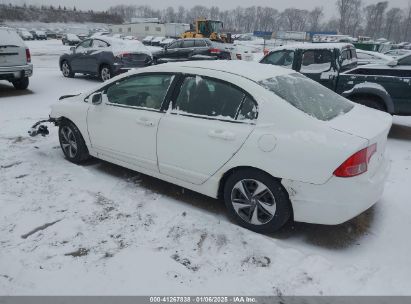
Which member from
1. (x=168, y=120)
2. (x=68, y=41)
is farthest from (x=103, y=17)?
(x=168, y=120)


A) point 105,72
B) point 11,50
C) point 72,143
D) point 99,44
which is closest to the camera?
point 72,143

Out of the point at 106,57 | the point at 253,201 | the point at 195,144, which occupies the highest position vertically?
the point at 195,144

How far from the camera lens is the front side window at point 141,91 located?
409cm

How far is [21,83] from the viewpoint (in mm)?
10789

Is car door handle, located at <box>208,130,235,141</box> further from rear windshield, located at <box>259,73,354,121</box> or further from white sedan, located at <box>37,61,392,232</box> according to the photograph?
rear windshield, located at <box>259,73,354,121</box>

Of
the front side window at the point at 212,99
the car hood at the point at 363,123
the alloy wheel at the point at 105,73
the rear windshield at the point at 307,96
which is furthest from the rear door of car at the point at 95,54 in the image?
the car hood at the point at 363,123

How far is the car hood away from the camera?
3.19m

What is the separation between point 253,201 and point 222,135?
2.35 feet

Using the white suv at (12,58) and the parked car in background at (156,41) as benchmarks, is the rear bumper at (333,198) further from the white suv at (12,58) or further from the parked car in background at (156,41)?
the parked car in background at (156,41)

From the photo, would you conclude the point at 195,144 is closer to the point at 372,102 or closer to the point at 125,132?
the point at 125,132

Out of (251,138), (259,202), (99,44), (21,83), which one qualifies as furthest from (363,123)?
(99,44)

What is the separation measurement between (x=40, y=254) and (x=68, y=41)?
40.9 metres

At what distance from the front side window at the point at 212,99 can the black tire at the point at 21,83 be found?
8664 millimetres

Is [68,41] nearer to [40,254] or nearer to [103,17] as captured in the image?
[40,254]
